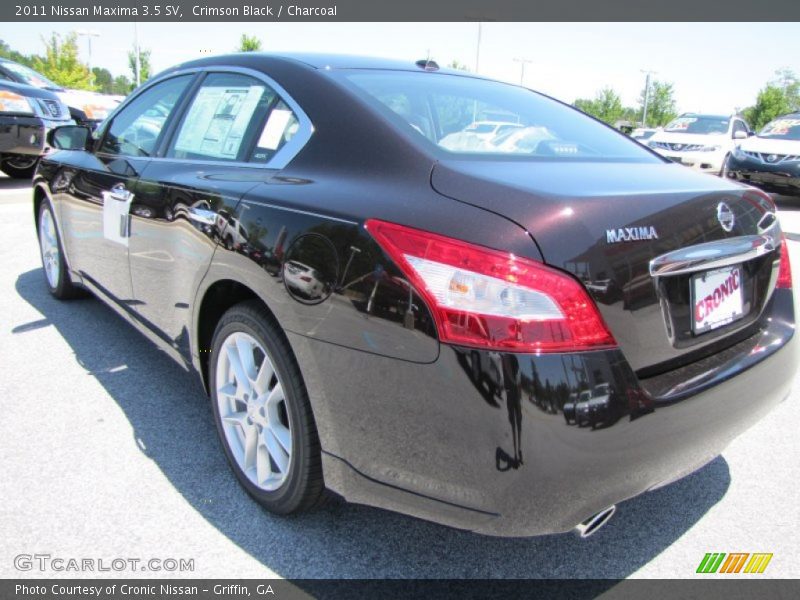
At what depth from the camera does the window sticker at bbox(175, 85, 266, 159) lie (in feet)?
8.00

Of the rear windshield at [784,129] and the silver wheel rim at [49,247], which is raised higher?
the rear windshield at [784,129]

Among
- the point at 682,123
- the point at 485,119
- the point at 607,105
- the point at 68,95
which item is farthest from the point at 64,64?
the point at 607,105

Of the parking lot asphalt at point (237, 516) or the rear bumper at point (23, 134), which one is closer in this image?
the parking lot asphalt at point (237, 516)

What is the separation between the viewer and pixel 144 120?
327 centimetres

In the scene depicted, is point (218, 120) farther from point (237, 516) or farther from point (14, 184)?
point (14, 184)

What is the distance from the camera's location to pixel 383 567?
2.02 metres

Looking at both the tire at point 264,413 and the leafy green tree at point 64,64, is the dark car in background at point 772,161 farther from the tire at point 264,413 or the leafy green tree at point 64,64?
the leafy green tree at point 64,64

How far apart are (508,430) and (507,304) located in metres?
0.29

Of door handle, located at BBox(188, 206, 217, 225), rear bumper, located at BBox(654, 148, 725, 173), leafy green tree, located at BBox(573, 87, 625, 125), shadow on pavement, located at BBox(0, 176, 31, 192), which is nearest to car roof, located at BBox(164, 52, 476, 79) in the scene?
door handle, located at BBox(188, 206, 217, 225)

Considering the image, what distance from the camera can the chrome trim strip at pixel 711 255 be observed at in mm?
1668

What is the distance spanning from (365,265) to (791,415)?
2.59 m

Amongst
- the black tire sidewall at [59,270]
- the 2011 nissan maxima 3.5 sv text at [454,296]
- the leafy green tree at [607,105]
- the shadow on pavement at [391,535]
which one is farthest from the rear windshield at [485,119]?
the leafy green tree at [607,105]

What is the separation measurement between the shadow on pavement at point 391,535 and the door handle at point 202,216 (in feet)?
3.18

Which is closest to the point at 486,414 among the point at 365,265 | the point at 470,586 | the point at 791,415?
the point at 365,265
